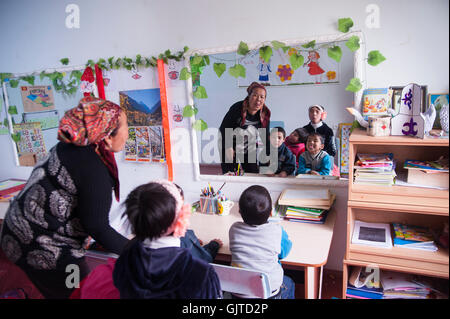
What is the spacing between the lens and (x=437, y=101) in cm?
148

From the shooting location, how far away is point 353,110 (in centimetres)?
160

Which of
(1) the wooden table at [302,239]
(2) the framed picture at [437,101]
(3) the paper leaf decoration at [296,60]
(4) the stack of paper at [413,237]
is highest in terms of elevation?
(3) the paper leaf decoration at [296,60]

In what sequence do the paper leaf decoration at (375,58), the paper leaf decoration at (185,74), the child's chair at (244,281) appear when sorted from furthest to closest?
the paper leaf decoration at (185,74), the paper leaf decoration at (375,58), the child's chair at (244,281)

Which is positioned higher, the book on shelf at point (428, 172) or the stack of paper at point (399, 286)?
the book on shelf at point (428, 172)

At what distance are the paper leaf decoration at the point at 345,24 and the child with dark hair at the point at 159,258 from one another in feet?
4.17

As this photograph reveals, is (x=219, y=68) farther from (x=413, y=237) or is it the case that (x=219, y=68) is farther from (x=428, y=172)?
(x=413, y=237)

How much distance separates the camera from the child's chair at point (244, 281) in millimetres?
1141

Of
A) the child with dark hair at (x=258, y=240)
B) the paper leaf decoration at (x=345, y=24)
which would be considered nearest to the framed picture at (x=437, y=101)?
the paper leaf decoration at (x=345, y=24)

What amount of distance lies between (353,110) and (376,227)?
619mm

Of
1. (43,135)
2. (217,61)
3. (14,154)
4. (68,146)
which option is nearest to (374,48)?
(217,61)

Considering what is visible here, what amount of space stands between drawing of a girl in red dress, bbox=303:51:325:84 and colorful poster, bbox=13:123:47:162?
89.1 inches

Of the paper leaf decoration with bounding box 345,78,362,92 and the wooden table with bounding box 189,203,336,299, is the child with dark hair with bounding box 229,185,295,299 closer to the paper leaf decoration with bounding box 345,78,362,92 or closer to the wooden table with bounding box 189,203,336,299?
the wooden table with bounding box 189,203,336,299

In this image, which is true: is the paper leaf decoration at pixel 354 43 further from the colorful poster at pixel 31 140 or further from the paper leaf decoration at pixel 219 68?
the colorful poster at pixel 31 140

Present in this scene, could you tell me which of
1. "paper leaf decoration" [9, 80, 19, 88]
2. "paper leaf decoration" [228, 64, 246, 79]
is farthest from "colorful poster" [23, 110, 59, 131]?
"paper leaf decoration" [228, 64, 246, 79]
